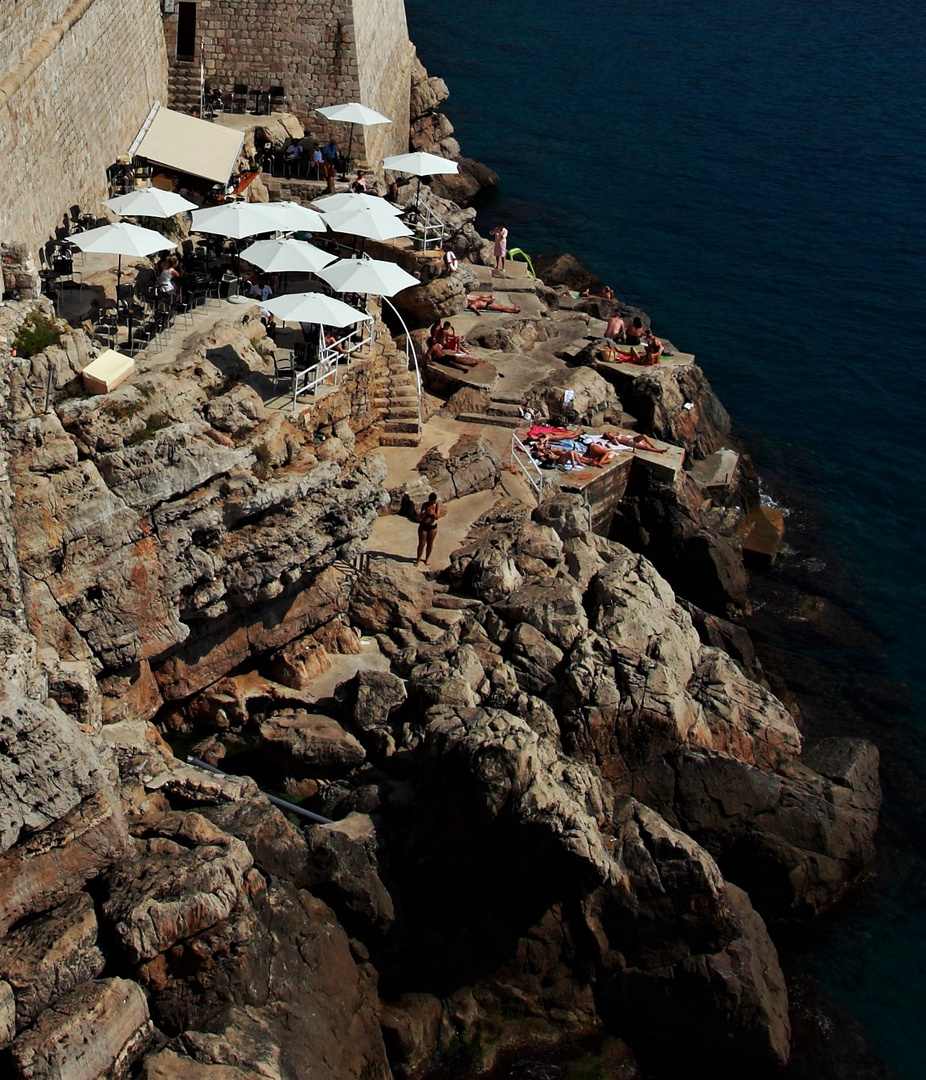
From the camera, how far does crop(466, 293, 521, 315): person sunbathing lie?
34.7 meters

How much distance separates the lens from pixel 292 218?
2708 centimetres

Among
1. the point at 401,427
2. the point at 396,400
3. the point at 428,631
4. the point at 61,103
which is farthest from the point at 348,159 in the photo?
the point at 428,631

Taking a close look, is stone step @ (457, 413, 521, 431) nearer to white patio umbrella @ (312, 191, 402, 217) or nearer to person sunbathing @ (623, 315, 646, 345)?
white patio umbrella @ (312, 191, 402, 217)

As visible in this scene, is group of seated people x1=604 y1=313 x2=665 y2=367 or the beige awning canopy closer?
the beige awning canopy

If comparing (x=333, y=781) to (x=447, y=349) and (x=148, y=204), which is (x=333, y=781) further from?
(x=447, y=349)

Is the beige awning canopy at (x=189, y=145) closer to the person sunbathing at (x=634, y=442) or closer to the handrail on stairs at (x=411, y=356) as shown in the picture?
the handrail on stairs at (x=411, y=356)

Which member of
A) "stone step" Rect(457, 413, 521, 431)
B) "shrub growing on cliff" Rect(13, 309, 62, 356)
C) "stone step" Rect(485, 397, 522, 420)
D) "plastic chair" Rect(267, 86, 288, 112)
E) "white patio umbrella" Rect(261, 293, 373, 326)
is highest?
"shrub growing on cliff" Rect(13, 309, 62, 356)

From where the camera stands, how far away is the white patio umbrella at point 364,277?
87.1 feet

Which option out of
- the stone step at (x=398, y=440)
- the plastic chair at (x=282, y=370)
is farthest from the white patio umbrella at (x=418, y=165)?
the plastic chair at (x=282, y=370)

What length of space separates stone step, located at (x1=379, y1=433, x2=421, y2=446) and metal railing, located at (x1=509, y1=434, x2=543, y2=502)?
84.5 inches

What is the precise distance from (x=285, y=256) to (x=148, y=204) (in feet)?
9.09

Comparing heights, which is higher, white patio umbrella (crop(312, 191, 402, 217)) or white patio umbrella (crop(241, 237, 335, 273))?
white patio umbrella (crop(241, 237, 335, 273))

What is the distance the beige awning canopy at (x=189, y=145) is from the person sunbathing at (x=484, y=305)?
6849mm

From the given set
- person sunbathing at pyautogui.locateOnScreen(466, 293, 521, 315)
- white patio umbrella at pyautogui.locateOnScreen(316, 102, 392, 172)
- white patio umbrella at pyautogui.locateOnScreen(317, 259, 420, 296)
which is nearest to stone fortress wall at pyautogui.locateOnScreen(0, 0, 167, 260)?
white patio umbrella at pyautogui.locateOnScreen(316, 102, 392, 172)
